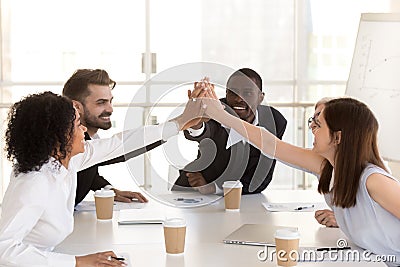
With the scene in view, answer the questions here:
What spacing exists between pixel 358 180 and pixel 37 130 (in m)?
0.90

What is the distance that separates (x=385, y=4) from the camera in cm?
544

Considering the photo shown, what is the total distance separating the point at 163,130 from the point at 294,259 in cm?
79

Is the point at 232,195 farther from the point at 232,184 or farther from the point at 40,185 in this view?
the point at 40,185

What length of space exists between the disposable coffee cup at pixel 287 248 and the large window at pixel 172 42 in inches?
131

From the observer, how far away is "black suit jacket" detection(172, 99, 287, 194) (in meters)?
2.61

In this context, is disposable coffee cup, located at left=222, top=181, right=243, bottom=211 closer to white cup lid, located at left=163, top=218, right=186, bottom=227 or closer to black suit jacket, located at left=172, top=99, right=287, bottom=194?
black suit jacket, located at left=172, top=99, right=287, bottom=194

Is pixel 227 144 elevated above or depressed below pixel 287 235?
above

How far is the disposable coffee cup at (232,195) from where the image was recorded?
2709mm

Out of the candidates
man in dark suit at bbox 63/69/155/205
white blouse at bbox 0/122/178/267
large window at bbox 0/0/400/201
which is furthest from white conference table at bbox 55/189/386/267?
large window at bbox 0/0/400/201

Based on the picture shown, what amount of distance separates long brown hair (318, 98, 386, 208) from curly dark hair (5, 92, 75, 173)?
78 centimetres

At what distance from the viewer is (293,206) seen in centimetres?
282

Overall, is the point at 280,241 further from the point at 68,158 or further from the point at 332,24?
the point at 332,24

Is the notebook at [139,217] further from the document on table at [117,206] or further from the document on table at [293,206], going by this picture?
the document on table at [293,206]

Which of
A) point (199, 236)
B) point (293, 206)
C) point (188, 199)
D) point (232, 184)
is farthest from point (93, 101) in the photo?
point (199, 236)
